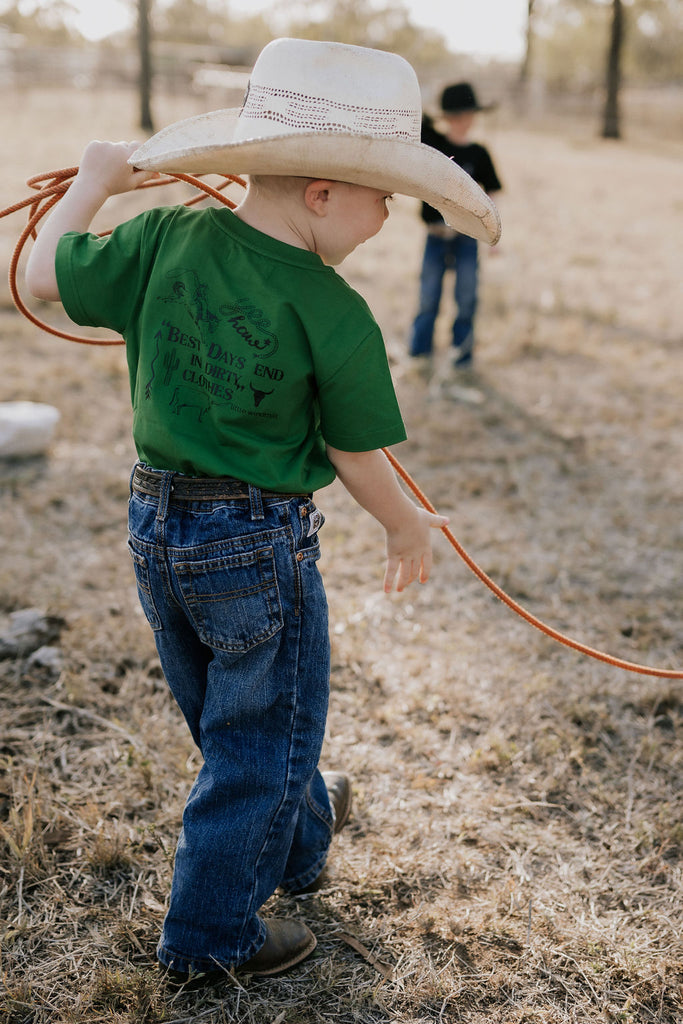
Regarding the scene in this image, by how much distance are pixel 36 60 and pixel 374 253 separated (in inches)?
942

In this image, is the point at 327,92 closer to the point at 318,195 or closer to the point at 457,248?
the point at 318,195

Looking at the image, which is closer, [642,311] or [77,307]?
[77,307]

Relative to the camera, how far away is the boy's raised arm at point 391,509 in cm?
157

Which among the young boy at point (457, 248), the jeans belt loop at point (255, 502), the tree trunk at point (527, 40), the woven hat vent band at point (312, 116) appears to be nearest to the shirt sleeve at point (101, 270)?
the woven hat vent band at point (312, 116)

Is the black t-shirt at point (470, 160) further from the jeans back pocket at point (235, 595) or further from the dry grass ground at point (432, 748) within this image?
the jeans back pocket at point (235, 595)

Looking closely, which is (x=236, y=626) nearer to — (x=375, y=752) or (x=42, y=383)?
(x=375, y=752)

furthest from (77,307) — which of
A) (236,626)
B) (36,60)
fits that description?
(36,60)

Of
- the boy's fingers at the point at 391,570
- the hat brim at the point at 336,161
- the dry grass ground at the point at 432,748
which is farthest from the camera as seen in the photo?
the dry grass ground at the point at 432,748

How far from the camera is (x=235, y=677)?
1635 mm

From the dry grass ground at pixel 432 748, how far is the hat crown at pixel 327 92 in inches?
64.5

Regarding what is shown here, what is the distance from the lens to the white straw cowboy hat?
4.49ft

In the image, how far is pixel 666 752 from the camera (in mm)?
2576

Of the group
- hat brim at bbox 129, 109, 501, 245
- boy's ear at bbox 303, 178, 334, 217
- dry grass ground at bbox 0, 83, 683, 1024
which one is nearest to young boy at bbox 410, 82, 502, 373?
dry grass ground at bbox 0, 83, 683, 1024

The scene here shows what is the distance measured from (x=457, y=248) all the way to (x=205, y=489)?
15.3 feet
